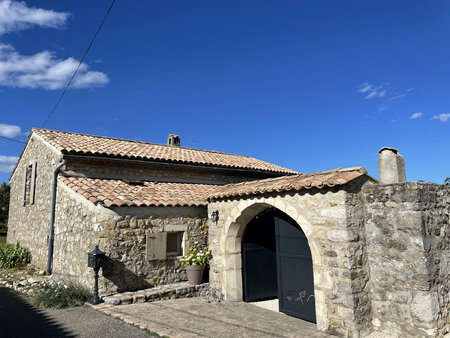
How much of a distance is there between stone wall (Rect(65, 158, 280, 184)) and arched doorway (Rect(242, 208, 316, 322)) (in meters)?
4.37

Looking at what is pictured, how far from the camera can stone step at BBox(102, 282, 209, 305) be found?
7215mm

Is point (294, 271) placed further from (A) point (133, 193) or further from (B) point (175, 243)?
(A) point (133, 193)

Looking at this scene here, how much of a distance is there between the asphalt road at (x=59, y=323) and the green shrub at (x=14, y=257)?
5.25 m

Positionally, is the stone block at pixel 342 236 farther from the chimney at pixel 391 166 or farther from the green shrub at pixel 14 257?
the green shrub at pixel 14 257

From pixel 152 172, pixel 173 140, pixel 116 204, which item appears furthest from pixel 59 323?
pixel 173 140

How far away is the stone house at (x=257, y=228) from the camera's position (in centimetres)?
517

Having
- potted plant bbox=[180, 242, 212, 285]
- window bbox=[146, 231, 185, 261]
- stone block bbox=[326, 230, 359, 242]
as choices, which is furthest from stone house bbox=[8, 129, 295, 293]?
stone block bbox=[326, 230, 359, 242]

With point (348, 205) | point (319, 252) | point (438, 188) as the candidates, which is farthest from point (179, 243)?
point (438, 188)

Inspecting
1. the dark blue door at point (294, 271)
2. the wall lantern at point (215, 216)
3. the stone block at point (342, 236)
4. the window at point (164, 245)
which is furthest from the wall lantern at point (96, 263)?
the stone block at point (342, 236)

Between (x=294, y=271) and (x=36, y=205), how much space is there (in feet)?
33.5

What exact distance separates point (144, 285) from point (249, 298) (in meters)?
2.81

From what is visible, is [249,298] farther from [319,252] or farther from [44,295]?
[44,295]

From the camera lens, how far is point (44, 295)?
7.20m

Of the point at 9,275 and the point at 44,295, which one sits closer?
the point at 44,295
